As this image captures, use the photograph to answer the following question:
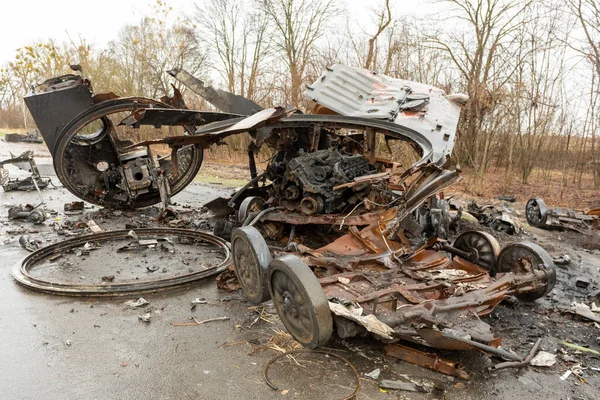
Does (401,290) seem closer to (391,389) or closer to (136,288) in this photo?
(391,389)

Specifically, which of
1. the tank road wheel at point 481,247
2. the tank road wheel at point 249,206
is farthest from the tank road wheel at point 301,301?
the tank road wheel at point 249,206

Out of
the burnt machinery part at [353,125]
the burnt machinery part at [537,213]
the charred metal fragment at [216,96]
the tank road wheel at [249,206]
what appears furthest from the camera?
the burnt machinery part at [537,213]

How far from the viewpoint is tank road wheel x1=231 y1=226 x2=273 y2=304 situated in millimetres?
3986

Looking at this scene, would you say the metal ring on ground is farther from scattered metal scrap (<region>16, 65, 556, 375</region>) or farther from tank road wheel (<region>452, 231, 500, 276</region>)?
tank road wheel (<region>452, 231, 500, 276</region>)

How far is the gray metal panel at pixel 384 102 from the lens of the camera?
5.92m

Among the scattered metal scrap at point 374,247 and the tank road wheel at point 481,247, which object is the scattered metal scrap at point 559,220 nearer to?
the scattered metal scrap at point 374,247

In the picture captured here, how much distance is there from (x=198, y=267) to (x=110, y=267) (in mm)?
1246

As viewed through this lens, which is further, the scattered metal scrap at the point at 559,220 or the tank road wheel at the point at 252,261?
the scattered metal scrap at the point at 559,220

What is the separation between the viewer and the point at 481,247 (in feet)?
16.9

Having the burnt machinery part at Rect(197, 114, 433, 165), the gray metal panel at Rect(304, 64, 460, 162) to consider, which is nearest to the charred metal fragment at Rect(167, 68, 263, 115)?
the burnt machinery part at Rect(197, 114, 433, 165)

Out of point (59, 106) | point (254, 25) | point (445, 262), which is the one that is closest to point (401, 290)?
point (445, 262)

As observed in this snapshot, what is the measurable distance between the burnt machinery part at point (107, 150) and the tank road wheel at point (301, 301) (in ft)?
12.1

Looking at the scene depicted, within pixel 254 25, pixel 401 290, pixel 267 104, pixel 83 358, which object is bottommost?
pixel 83 358

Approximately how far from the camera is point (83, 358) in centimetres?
358
